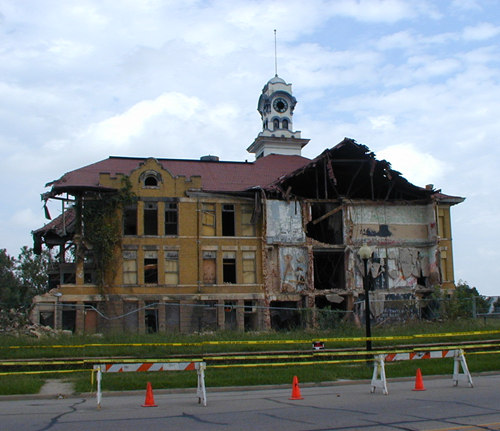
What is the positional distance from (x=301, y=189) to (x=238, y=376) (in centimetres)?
2546

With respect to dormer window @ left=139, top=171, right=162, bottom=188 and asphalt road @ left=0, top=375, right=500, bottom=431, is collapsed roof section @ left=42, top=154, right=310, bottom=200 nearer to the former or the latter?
dormer window @ left=139, top=171, right=162, bottom=188

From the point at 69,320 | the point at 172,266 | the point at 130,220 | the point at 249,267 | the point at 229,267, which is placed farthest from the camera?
the point at 229,267

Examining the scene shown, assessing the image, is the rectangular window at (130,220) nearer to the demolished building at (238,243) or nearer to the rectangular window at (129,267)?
the demolished building at (238,243)

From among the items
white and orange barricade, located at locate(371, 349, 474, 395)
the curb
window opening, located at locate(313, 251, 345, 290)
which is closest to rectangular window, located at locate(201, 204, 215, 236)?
window opening, located at locate(313, 251, 345, 290)

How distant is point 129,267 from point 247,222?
7.68 meters

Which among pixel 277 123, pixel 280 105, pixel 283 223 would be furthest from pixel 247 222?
pixel 280 105

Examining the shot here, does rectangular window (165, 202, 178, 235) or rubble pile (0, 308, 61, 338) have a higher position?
rectangular window (165, 202, 178, 235)

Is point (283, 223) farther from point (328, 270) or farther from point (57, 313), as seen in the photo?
point (57, 313)

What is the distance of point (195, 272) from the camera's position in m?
40.7

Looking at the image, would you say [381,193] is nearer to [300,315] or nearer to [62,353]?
[300,315]

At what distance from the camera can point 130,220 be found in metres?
40.9

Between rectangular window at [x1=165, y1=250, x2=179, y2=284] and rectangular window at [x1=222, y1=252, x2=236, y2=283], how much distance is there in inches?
113

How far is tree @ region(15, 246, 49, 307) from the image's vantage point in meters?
72.5

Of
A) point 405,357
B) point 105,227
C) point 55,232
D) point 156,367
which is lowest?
point 405,357
